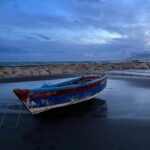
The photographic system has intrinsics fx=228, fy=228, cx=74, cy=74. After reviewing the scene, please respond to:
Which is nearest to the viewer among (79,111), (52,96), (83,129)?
(83,129)

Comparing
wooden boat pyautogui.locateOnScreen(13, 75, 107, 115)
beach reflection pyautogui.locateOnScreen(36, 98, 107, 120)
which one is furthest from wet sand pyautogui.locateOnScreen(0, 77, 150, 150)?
wooden boat pyautogui.locateOnScreen(13, 75, 107, 115)

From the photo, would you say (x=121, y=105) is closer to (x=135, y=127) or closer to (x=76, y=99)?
(x=76, y=99)

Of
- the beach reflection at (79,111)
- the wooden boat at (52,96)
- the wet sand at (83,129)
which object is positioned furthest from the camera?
the beach reflection at (79,111)

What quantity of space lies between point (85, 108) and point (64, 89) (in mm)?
1480

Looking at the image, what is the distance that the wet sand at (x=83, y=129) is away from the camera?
621 centimetres

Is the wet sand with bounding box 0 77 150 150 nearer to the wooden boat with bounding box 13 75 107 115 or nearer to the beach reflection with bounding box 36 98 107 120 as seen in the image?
the beach reflection with bounding box 36 98 107 120

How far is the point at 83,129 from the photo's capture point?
7484 mm

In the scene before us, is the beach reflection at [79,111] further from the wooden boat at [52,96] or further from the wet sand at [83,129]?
the wooden boat at [52,96]

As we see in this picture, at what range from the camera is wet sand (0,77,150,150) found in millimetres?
6207

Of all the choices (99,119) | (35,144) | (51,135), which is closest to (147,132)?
(99,119)

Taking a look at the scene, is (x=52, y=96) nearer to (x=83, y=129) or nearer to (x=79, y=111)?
(x=79, y=111)

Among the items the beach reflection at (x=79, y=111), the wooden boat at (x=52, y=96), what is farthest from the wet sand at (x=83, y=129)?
the wooden boat at (x=52, y=96)

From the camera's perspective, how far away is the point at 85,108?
34.1ft

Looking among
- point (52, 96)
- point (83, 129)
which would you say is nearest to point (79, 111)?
point (52, 96)
